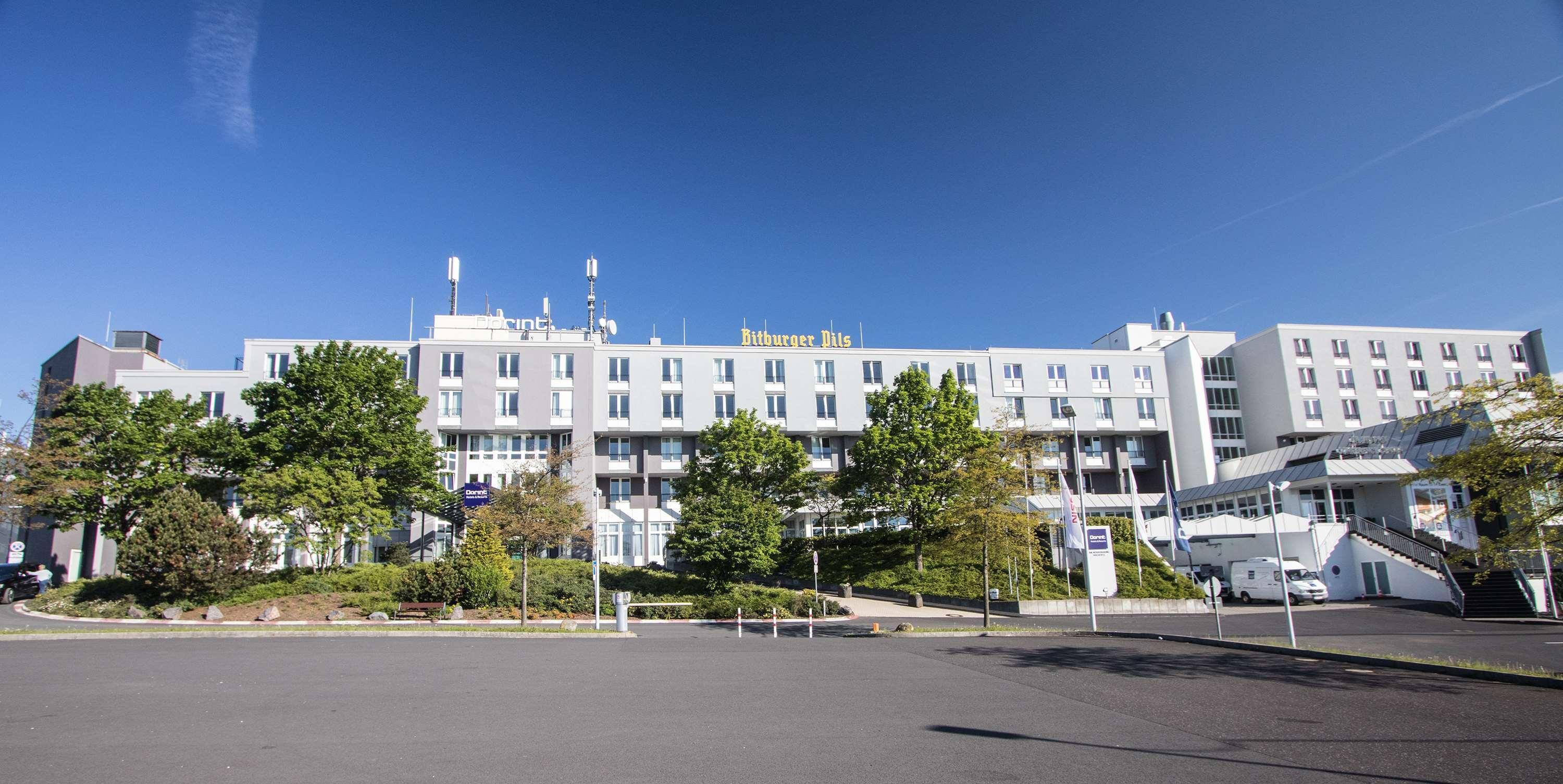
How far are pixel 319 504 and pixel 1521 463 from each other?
128 ft

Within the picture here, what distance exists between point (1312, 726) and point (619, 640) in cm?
1579

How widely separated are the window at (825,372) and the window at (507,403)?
70.6 ft

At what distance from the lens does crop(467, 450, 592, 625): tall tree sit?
31219mm

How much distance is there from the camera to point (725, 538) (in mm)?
32844

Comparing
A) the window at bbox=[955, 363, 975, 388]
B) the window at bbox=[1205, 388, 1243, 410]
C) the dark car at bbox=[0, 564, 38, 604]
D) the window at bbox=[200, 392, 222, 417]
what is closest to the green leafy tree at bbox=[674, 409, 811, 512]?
the window at bbox=[955, 363, 975, 388]

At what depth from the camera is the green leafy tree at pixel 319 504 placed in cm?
3397

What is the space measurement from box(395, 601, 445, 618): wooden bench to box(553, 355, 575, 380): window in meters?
29.6

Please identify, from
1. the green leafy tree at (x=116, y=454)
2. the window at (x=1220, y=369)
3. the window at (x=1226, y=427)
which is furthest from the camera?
the window at (x=1220, y=369)

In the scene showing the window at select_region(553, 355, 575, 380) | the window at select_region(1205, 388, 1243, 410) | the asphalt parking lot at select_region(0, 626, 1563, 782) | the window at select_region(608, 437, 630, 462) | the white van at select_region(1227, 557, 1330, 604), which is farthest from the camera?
the window at select_region(1205, 388, 1243, 410)

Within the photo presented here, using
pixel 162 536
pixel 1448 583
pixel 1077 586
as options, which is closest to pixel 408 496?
pixel 162 536

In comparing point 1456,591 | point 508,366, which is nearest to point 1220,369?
point 1456,591

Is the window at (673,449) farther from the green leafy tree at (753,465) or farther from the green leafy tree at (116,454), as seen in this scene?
the green leafy tree at (116,454)

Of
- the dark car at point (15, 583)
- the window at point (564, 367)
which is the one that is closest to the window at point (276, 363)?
the window at point (564, 367)

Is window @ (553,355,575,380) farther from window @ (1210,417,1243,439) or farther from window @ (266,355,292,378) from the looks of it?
window @ (1210,417,1243,439)
